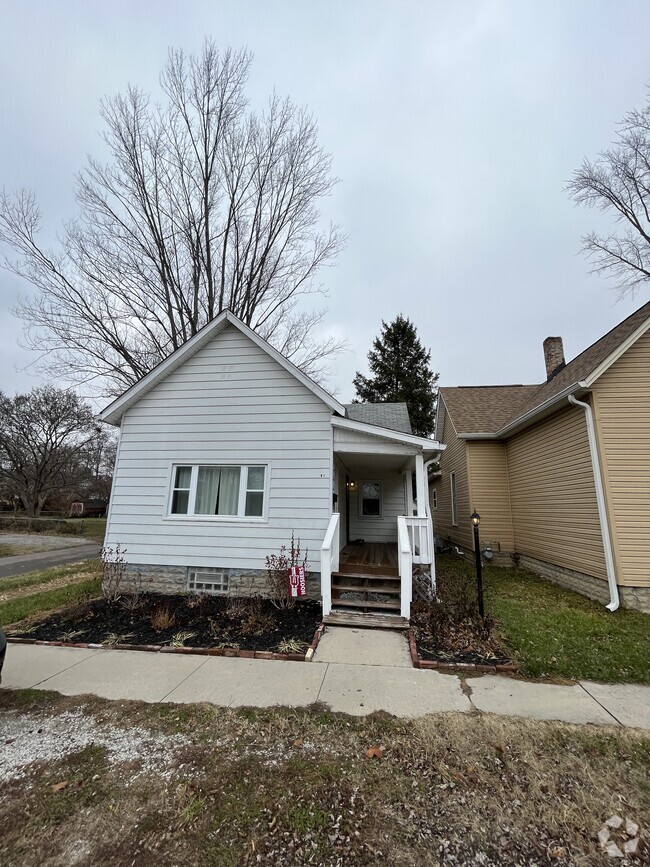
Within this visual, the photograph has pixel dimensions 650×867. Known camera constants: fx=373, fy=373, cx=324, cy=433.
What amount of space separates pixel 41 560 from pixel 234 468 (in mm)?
12007

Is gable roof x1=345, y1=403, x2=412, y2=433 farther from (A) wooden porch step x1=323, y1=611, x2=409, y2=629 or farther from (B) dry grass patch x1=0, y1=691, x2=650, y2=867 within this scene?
(B) dry grass patch x1=0, y1=691, x2=650, y2=867

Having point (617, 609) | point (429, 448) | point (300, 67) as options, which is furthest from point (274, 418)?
point (300, 67)

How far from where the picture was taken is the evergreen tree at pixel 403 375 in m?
26.8

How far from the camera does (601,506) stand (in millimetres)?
7188

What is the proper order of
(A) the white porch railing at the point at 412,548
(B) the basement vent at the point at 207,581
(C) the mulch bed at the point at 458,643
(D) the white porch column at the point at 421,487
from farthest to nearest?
(B) the basement vent at the point at 207,581, (D) the white porch column at the point at 421,487, (A) the white porch railing at the point at 412,548, (C) the mulch bed at the point at 458,643

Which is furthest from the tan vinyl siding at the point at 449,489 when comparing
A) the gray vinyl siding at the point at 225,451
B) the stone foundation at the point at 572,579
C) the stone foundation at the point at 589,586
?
the gray vinyl siding at the point at 225,451

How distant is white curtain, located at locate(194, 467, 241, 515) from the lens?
8.13 metres

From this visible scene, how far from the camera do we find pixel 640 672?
4441mm

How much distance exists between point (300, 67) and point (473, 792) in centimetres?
1797

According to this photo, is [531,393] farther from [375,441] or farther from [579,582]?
[375,441]

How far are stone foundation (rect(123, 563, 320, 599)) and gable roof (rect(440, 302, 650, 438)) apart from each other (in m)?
6.70

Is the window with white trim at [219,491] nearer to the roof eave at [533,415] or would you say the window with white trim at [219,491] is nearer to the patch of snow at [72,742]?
the patch of snow at [72,742]

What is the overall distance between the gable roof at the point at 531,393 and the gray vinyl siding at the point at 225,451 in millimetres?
5314

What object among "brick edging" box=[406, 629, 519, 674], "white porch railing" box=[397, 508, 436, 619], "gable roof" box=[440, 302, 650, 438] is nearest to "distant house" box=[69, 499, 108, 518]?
"gable roof" box=[440, 302, 650, 438]
